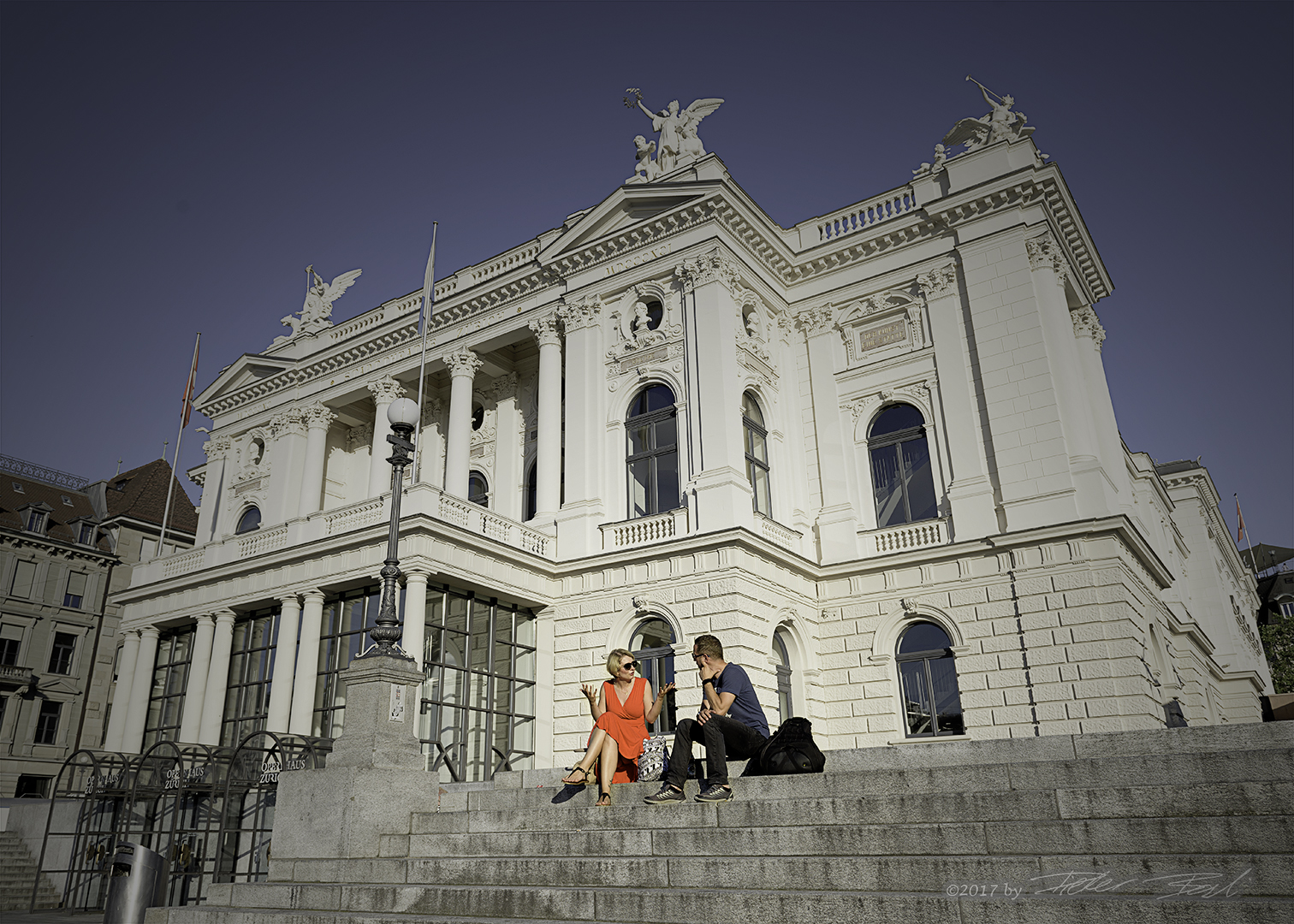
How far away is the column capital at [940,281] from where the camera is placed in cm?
2564

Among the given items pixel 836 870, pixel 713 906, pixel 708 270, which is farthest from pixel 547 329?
pixel 713 906

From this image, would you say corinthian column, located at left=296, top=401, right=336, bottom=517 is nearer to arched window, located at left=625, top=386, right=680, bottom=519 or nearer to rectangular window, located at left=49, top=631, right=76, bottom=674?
arched window, located at left=625, top=386, right=680, bottom=519

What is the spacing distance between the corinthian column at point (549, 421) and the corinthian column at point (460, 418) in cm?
234

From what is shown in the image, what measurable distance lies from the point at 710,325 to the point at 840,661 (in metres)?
9.14

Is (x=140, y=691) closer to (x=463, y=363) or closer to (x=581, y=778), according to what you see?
(x=463, y=363)

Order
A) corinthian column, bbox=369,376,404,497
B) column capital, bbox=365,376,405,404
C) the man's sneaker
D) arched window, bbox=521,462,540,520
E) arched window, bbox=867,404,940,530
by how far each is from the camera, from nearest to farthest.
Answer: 1. the man's sneaker
2. arched window, bbox=867,404,940,530
3. arched window, bbox=521,462,540,520
4. corinthian column, bbox=369,376,404,497
5. column capital, bbox=365,376,405,404

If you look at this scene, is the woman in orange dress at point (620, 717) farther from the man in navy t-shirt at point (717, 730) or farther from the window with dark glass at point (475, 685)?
the window with dark glass at point (475, 685)

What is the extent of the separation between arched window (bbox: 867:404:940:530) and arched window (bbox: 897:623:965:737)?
300 cm

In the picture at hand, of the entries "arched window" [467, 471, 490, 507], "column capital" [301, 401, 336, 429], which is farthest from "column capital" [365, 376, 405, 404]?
"arched window" [467, 471, 490, 507]

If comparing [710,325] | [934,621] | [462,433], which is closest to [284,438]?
[462,433]

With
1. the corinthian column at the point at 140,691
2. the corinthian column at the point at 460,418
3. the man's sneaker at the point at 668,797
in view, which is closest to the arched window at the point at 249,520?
the corinthian column at the point at 140,691

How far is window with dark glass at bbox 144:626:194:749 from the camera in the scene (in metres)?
28.7

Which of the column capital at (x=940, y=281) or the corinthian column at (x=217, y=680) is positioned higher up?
the column capital at (x=940, y=281)

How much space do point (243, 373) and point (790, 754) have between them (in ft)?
102
